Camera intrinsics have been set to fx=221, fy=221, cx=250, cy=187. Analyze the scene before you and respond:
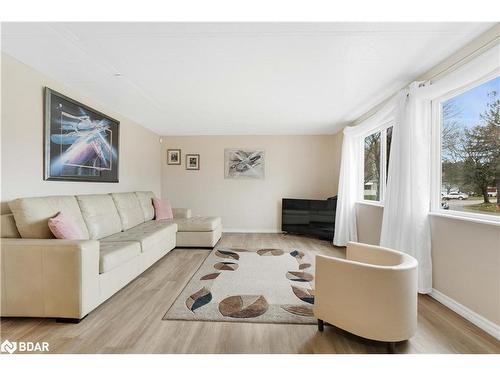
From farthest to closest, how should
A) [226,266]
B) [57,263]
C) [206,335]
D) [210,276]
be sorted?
[226,266] → [210,276] → [57,263] → [206,335]

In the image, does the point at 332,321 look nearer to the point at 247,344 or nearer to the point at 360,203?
the point at 247,344

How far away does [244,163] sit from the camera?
5.35 metres

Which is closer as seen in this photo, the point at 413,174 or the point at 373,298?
the point at 373,298

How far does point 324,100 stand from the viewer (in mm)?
3148

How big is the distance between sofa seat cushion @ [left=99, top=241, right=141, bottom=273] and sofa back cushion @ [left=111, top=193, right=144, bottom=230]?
81 cm

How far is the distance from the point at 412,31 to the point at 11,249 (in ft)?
11.9

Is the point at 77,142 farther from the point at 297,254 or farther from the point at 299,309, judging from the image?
the point at 297,254

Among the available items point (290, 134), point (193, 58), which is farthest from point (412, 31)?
point (290, 134)

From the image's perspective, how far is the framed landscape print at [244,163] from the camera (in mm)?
5340

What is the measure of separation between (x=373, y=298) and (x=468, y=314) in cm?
118

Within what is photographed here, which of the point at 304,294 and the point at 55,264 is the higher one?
the point at 55,264

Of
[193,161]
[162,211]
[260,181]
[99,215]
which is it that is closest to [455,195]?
[260,181]

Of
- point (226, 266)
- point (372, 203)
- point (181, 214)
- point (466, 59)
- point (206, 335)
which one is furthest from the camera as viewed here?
point (181, 214)

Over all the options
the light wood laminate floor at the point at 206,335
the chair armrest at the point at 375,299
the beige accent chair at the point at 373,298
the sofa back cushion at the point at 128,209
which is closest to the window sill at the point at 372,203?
the light wood laminate floor at the point at 206,335
